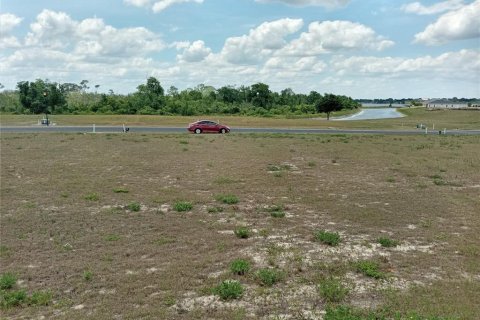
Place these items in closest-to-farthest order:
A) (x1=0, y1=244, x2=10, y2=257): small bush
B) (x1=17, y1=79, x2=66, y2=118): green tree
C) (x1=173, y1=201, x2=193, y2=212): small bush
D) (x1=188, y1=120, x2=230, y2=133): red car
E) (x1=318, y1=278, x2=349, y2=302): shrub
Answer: (x1=318, y1=278, x2=349, y2=302): shrub
(x1=0, y1=244, x2=10, y2=257): small bush
(x1=173, y1=201, x2=193, y2=212): small bush
(x1=188, y1=120, x2=230, y2=133): red car
(x1=17, y1=79, x2=66, y2=118): green tree

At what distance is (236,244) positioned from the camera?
28.8 feet

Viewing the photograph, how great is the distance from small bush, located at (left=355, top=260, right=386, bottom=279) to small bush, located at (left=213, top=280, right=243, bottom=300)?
230cm

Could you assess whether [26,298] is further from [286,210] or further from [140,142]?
[140,142]

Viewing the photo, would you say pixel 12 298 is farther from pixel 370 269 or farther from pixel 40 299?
pixel 370 269

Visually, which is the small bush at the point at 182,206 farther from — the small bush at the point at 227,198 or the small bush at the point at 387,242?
the small bush at the point at 387,242

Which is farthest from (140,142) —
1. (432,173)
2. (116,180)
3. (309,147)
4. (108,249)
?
(108,249)

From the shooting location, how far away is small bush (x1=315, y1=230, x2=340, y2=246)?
8.81 meters

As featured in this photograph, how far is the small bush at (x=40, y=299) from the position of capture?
20.1 ft

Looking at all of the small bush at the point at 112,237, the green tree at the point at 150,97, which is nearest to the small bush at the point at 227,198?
the small bush at the point at 112,237

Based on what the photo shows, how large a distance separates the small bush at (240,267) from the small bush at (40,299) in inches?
117

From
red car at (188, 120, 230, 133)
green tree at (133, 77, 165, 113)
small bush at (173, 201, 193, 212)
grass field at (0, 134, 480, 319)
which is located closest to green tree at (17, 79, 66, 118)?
green tree at (133, 77, 165, 113)

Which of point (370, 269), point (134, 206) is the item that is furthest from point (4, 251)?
point (370, 269)

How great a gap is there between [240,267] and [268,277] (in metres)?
0.62

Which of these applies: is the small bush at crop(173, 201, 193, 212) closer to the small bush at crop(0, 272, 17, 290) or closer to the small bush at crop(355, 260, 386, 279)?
the small bush at crop(0, 272, 17, 290)
